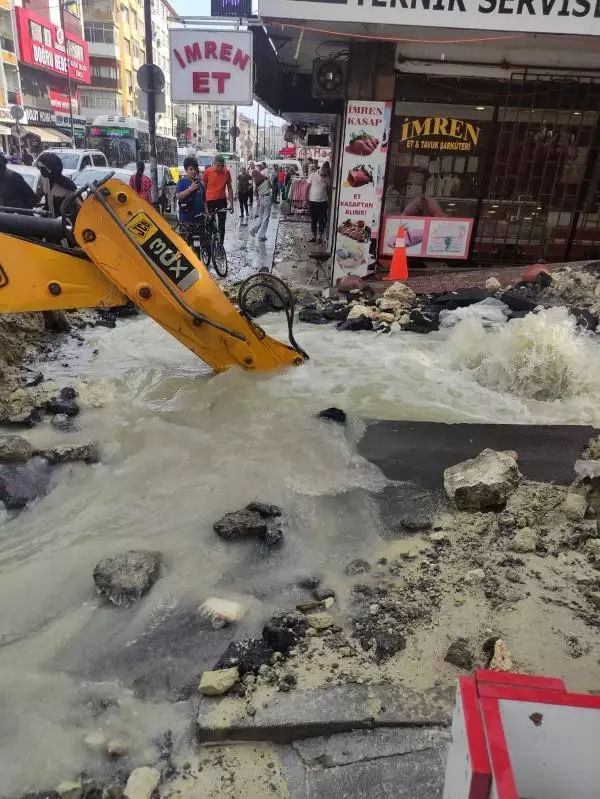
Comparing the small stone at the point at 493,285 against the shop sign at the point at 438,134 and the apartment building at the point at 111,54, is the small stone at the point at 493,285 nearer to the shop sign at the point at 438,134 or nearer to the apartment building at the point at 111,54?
the shop sign at the point at 438,134

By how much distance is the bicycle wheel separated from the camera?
10657 millimetres

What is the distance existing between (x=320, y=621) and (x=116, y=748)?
1024 millimetres

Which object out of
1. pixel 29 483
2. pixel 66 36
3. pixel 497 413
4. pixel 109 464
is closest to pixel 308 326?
pixel 497 413

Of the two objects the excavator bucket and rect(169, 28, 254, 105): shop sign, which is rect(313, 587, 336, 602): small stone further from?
rect(169, 28, 254, 105): shop sign

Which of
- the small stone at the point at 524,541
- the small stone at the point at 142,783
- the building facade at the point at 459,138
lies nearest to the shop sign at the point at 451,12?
the building facade at the point at 459,138

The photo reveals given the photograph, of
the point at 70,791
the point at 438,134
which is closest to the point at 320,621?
the point at 70,791

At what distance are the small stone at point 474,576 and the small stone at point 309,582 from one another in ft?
2.56

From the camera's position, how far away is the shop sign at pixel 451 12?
780cm

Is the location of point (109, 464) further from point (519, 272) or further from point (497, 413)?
point (519, 272)

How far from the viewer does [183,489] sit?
4.20 m

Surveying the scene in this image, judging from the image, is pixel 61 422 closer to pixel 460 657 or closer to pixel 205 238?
pixel 460 657

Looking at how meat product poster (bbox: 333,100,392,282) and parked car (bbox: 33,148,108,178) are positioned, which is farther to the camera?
parked car (bbox: 33,148,108,178)

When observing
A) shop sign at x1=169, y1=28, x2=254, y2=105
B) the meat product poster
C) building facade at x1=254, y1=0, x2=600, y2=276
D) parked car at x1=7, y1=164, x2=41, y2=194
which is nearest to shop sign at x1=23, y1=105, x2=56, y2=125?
parked car at x1=7, y1=164, x2=41, y2=194

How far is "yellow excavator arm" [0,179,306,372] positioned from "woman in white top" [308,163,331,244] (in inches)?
389
